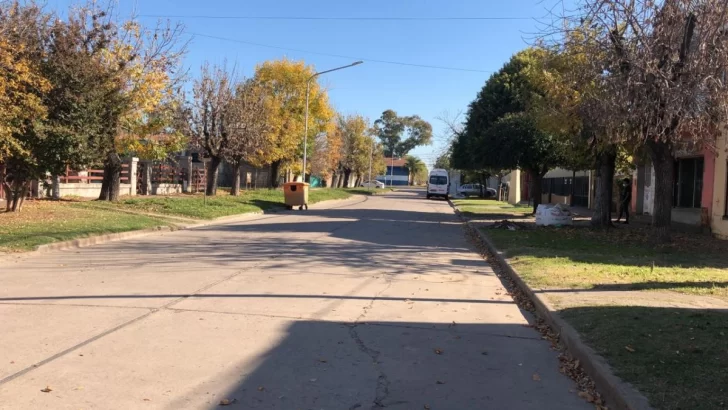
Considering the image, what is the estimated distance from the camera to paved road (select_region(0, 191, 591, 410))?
4.74 metres

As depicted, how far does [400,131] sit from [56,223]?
127 m

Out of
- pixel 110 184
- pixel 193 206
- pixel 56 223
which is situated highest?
pixel 110 184

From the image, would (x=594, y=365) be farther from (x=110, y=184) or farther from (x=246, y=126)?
(x=246, y=126)

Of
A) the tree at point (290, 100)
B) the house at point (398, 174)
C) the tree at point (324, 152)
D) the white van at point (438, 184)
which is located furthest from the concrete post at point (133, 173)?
the house at point (398, 174)

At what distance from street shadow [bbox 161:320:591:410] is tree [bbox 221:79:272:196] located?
85.2ft

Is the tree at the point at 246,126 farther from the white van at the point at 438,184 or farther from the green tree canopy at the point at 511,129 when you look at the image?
the white van at the point at 438,184

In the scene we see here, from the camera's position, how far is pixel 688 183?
2059 centimetres

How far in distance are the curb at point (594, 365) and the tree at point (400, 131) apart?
131 meters

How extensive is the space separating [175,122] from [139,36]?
694cm

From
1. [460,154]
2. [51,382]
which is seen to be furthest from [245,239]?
[460,154]

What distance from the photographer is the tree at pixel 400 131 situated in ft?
454

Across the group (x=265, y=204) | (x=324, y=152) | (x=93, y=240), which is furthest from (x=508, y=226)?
(x=324, y=152)

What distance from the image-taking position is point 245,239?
15984mm

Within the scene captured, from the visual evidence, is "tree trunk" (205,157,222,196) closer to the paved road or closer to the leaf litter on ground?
the paved road
